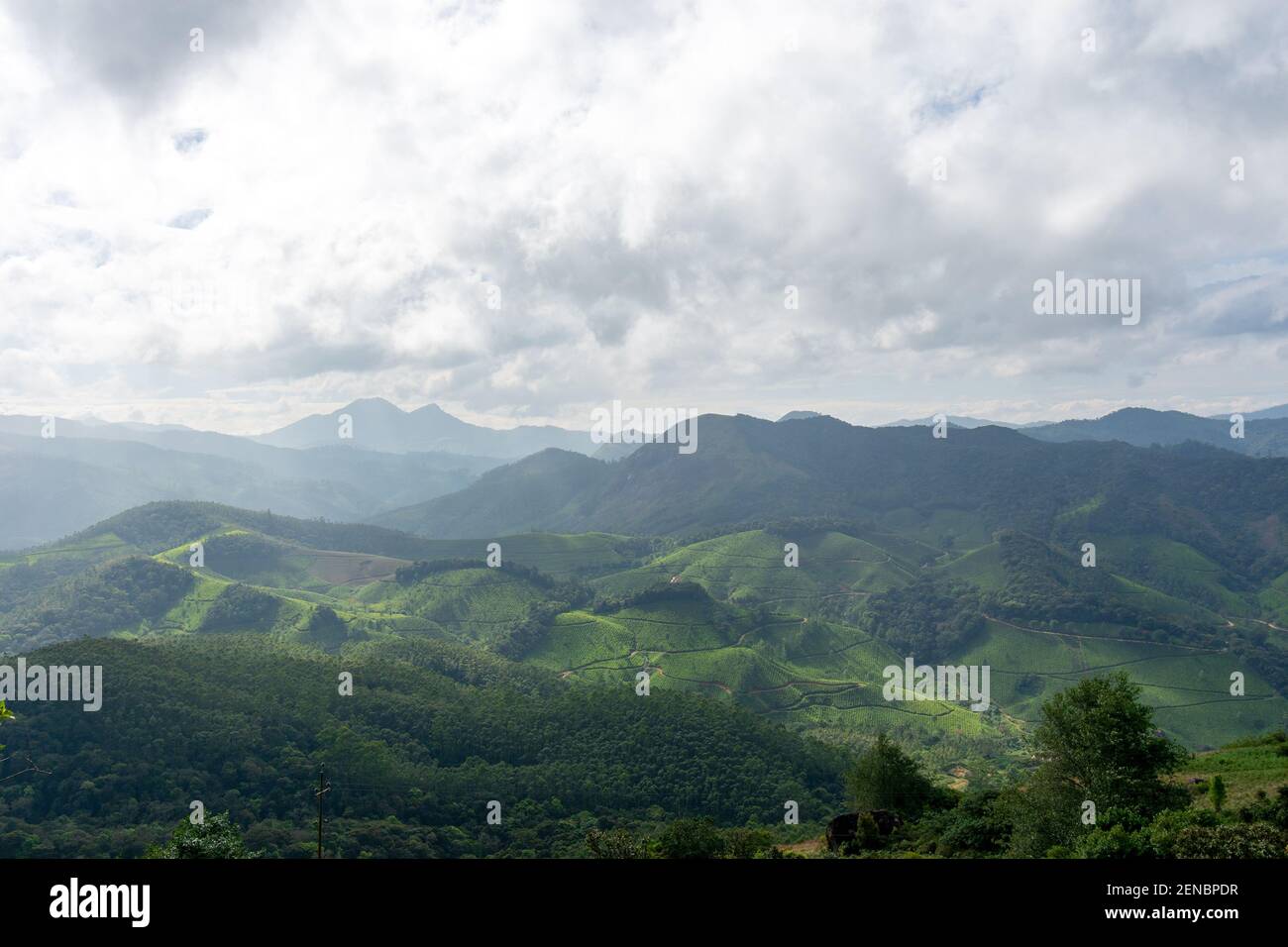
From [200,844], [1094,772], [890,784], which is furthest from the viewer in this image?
[890,784]

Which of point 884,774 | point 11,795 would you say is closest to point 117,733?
point 11,795

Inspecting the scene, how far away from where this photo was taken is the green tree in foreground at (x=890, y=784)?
213ft

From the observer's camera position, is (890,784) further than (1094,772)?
Yes

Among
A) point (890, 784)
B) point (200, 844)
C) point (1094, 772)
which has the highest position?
point (1094, 772)

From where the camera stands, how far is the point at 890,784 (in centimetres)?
6544

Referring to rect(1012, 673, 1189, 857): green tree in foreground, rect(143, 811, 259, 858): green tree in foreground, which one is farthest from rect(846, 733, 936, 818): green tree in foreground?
rect(143, 811, 259, 858): green tree in foreground

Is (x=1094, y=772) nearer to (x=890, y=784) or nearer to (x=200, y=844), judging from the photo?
(x=890, y=784)

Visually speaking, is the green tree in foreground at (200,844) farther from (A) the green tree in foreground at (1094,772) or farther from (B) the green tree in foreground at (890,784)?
(B) the green tree in foreground at (890,784)

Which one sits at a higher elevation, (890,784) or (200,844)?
(200,844)

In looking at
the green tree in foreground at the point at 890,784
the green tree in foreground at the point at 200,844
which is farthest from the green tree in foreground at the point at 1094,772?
the green tree in foreground at the point at 200,844

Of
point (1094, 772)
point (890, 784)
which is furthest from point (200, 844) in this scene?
point (890, 784)
